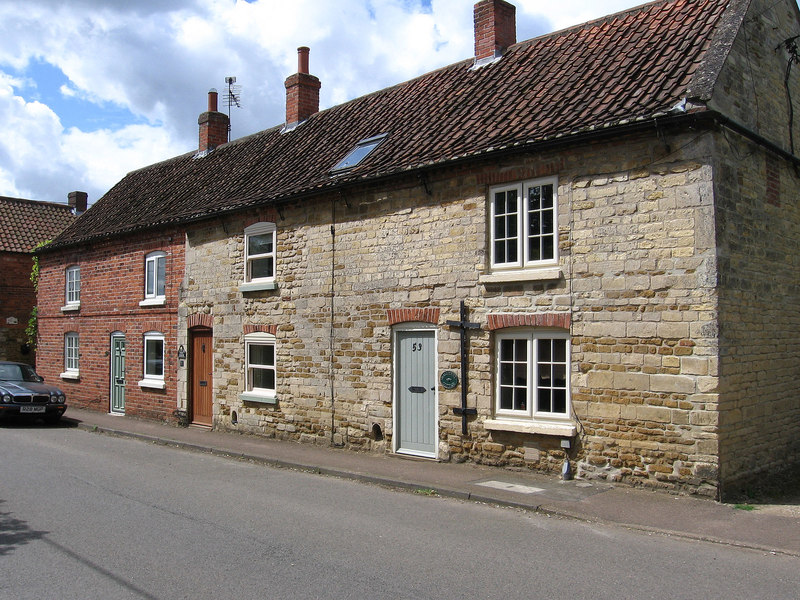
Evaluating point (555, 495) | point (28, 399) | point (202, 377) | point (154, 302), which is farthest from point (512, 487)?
point (28, 399)

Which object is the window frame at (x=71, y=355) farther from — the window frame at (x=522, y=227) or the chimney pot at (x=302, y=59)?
the window frame at (x=522, y=227)

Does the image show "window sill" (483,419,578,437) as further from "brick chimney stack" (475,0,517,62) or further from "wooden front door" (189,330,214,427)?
"wooden front door" (189,330,214,427)

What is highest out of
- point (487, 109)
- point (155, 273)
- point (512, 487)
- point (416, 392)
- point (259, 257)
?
point (487, 109)

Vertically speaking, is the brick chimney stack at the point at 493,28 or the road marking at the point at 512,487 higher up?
the brick chimney stack at the point at 493,28

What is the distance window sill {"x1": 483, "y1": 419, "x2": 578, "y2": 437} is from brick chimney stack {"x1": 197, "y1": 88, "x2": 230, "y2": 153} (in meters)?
14.8

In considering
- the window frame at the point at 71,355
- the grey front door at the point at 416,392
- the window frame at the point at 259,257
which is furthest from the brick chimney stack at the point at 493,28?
the window frame at the point at 71,355

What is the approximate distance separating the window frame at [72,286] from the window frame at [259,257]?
363 inches

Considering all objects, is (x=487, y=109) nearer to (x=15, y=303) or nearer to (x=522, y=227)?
(x=522, y=227)

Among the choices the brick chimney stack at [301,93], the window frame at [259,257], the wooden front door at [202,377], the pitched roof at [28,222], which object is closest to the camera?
the window frame at [259,257]

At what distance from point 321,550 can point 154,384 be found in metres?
12.9

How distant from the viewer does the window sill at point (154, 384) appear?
1803cm

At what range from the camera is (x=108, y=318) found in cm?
2041

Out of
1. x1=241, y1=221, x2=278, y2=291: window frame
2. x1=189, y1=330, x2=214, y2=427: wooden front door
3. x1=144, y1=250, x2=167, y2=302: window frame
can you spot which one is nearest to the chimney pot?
x1=241, y1=221, x2=278, y2=291: window frame

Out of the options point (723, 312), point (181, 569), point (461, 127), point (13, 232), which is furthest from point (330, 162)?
point (13, 232)
